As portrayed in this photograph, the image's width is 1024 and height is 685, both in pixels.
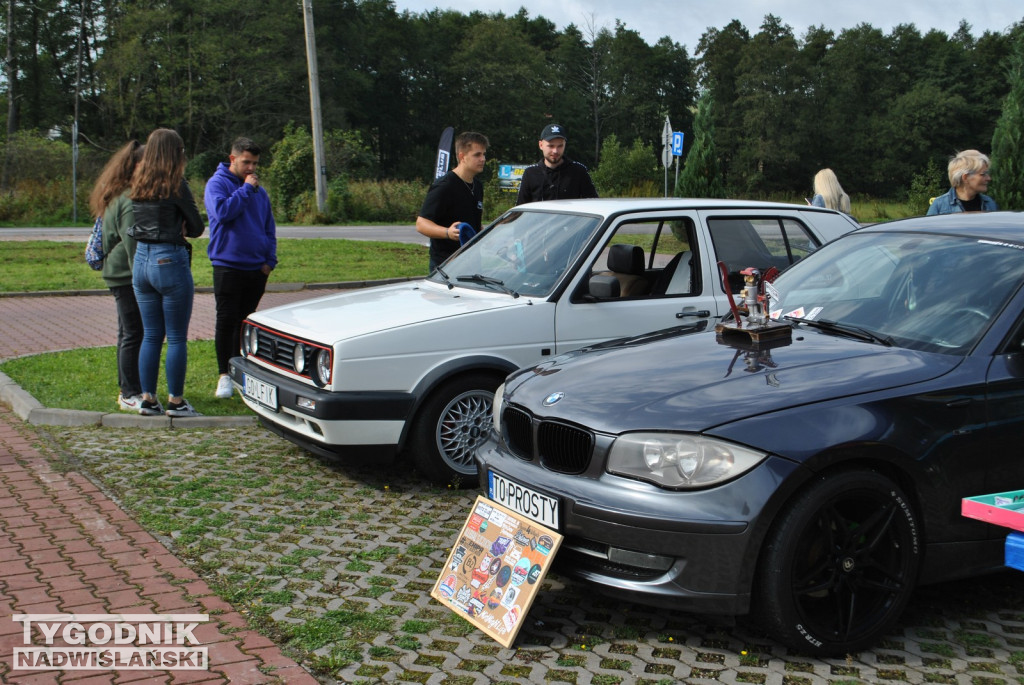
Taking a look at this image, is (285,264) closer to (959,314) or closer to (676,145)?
(959,314)

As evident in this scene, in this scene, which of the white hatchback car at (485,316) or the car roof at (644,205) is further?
the car roof at (644,205)

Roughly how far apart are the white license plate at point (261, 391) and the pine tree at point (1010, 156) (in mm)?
24445

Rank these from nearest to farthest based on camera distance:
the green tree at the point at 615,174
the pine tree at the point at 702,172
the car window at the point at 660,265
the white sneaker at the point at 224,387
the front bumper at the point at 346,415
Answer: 1. the front bumper at the point at 346,415
2. the car window at the point at 660,265
3. the white sneaker at the point at 224,387
4. the pine tree at the point at 702,172
5. the green tree at the point at 615,174

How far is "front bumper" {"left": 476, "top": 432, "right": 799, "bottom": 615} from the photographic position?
3484 millimetres

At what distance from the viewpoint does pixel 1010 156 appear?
26391 millimetres

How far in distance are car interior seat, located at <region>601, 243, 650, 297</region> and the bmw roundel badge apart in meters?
1.98

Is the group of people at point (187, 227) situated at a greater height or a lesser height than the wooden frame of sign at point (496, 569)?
greater

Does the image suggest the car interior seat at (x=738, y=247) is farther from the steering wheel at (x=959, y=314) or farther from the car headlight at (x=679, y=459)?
the car headlight at (x=679, y=459)

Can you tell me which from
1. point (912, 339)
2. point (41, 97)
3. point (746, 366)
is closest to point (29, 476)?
point (746, 366)

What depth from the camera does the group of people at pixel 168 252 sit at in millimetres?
7020

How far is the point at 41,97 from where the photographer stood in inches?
2408

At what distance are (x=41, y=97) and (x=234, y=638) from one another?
65665 mm

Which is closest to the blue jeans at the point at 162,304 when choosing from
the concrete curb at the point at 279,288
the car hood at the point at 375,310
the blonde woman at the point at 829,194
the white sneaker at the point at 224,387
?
the white sneaker at the point at 224,387

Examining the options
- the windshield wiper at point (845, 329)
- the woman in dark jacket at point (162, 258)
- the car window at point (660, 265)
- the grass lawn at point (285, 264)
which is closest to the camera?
the windshield wiper at point (845, 329)
